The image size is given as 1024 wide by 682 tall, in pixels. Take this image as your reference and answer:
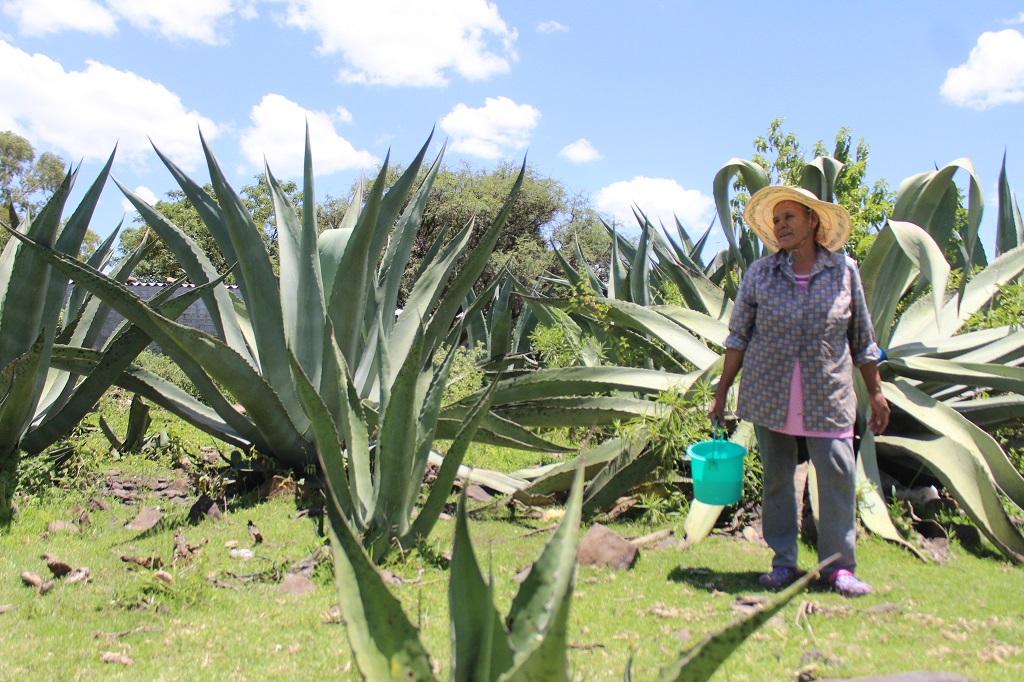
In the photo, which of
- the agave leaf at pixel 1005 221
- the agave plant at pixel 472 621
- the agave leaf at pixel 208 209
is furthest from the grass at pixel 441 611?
A: the agave leaf at pixel 1005 221

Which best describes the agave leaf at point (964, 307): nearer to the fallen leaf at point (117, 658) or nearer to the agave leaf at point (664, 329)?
the agave leaf at point (664, 329)

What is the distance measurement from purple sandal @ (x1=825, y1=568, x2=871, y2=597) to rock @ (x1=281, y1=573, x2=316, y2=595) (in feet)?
5.50

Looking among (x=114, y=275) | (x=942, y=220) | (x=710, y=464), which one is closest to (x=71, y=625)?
(x=710, y=464)

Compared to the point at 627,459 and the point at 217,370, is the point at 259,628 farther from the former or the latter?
the point at 627,459

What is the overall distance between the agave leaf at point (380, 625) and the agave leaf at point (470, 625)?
83mm

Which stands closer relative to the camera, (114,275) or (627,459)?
(627,459)

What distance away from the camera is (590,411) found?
4086mm

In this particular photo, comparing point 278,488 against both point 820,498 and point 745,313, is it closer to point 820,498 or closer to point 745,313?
point 745,313

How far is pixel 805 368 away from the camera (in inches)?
117

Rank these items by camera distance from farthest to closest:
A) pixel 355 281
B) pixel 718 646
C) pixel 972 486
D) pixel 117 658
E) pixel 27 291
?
pixel 355 281 → pixel 27 291 → pixel 972 486 → pixel 117 658 → pixel 718 646

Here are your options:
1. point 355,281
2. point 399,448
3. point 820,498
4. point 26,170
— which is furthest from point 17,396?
point 26,170

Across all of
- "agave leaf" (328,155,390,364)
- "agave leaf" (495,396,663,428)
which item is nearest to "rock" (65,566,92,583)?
"agave leaf" (328,155,390,364)

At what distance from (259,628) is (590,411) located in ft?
6.58

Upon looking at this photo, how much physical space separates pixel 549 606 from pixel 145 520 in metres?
2.71
